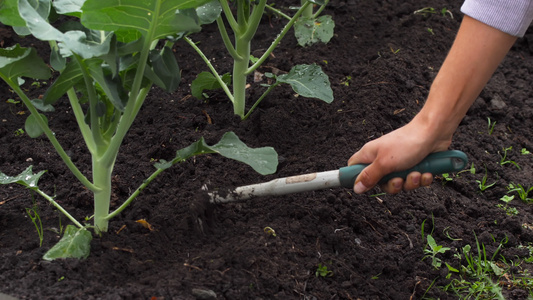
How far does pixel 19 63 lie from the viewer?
1836mm

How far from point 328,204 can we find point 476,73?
0.85m

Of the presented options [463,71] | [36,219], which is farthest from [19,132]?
[463,71]

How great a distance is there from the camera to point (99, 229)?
6.61 feet

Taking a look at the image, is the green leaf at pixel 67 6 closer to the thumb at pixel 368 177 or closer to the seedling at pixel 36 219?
the seedling at pixel 36 219

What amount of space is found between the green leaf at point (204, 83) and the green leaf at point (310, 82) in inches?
10.5

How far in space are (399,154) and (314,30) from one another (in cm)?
151

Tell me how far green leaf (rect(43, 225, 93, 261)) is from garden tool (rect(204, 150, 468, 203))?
0.44m

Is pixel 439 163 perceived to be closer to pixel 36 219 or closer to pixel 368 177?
pixel 368 177

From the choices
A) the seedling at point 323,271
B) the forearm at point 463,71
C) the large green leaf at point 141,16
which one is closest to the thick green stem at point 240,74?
the large green leaf at point 141,16

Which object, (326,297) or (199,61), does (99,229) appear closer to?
(326,297)

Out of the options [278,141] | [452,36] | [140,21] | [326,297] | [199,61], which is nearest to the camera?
[140,21]

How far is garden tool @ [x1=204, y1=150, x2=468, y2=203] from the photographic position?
1.86m

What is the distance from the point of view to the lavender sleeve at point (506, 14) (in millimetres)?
1555

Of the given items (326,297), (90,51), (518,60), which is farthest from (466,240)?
(518,60)
